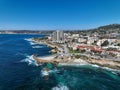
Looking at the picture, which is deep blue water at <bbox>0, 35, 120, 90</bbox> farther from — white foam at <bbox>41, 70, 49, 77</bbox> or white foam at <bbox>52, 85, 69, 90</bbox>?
white foam at <bbox>41, 70, 49, 77</bbox>

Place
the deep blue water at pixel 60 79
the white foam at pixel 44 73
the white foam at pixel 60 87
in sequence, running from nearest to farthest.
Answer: the white foam at pixel 60 87
the deep blue water at pixel 60 79
the white foam at pixel 44 73

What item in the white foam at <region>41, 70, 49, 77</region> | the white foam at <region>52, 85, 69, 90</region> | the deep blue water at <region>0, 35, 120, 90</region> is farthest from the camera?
the white foam at <region>41, 70, 49, 77</region>

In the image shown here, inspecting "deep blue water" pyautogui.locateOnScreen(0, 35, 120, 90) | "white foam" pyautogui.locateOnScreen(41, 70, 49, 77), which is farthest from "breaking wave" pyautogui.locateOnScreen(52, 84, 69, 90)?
"white foam" pyautogui.locateOnScreen(41, 70, 49, 77)

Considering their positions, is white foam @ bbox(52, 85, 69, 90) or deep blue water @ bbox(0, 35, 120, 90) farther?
deep blue water @ bbox(0, 35, 120, 90)

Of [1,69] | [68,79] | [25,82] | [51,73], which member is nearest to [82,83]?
[68,79]

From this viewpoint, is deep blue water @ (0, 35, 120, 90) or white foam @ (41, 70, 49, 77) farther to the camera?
white foam @ (41, 70, 49, 77)

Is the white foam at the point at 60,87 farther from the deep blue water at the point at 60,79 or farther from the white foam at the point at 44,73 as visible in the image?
the white foam at the point at 44,73

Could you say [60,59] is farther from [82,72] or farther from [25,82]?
[25,82]

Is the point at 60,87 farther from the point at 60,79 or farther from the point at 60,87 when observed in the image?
the point at 60,79

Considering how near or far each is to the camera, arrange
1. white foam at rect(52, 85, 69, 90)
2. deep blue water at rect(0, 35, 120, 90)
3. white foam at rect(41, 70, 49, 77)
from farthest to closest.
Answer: white foam at rect(41, 70, 49, 77) → deep blue water at rect(0, 35, 120, 90) → white foam at rect(52, 85, 69, 90)

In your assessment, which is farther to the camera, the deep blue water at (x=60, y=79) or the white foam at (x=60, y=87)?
the deep blue water at (x=60, y=79)

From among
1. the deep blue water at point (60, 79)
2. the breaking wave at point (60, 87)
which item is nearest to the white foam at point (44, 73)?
the deep blue water at point (60, 79)
